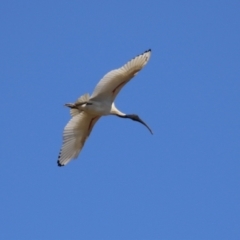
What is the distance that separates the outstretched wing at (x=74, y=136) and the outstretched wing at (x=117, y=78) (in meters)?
0.93

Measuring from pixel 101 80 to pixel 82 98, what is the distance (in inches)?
40.0

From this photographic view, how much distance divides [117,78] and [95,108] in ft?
3.63

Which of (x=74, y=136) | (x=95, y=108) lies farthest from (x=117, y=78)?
(x=74, y=136)

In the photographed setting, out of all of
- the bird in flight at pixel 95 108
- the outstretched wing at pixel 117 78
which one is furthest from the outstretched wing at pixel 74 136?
the outstretched wing at pixel 117 78

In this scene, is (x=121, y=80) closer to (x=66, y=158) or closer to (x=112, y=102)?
(x=112, y=102)

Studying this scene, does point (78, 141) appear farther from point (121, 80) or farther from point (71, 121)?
point (121, 80)

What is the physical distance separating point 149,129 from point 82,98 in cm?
215

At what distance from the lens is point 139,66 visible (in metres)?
20.3

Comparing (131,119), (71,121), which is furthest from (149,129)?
(71,121)

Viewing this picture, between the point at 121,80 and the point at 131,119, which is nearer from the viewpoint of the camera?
the point at 121,80

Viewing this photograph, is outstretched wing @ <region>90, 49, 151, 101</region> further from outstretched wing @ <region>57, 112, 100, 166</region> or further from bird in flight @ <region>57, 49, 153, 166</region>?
outstretched wing @ <region>57, 112, 100, 166</region>

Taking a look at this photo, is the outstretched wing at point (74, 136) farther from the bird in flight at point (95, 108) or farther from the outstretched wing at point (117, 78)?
the outstretched wing at point (117, 78)

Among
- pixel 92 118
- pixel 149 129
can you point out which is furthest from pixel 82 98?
pixel 149 129

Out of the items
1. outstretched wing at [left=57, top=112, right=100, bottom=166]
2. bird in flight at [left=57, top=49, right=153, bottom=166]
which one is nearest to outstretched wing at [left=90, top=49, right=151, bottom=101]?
bird in flight at [left=57, top=49, right=153, bottom=166]
